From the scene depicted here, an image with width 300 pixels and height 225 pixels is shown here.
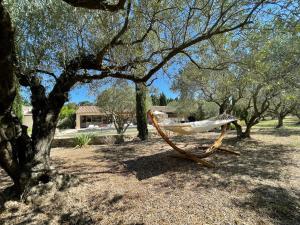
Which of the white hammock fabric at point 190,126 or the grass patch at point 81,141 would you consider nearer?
the white hammock fabric at point 190,126

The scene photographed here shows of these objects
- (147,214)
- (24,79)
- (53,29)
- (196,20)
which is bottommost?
(147,214)

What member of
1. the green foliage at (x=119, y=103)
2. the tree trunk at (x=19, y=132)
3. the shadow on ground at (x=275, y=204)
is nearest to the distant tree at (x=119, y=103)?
the green foliage at (x=119, y=103)

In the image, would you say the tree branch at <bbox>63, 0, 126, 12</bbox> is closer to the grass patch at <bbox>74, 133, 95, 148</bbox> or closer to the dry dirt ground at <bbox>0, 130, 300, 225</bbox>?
the dry dirt ground at <bbox>0, 130, 300, 225</bbox>

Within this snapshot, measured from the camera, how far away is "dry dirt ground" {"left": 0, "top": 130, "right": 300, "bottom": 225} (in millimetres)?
3949

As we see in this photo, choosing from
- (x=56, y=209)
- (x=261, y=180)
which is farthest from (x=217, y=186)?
(x=56, y=209)

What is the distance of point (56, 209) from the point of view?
4363mm

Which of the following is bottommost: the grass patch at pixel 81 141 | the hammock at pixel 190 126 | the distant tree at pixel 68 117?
the grass patch at pixel 81 141

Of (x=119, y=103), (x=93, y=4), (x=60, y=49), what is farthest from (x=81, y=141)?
(x=119, y=103)

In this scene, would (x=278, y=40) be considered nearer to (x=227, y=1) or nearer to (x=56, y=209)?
(x=227, y=1)

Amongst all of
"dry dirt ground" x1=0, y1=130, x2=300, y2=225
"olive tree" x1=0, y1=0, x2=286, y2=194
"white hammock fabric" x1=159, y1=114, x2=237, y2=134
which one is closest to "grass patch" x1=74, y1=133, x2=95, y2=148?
"dry dirt ground" x1=0, y1=130, x2=300, y2=225

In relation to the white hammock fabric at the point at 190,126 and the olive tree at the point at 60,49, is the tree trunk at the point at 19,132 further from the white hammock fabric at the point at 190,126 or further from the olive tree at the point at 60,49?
the white hammock fabric at the point at 190,126

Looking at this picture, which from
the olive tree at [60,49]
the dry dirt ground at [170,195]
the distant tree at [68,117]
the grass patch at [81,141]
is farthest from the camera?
the distant tree at [68,117]

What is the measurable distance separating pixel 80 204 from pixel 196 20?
4.68m

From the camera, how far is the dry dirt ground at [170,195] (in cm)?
395
